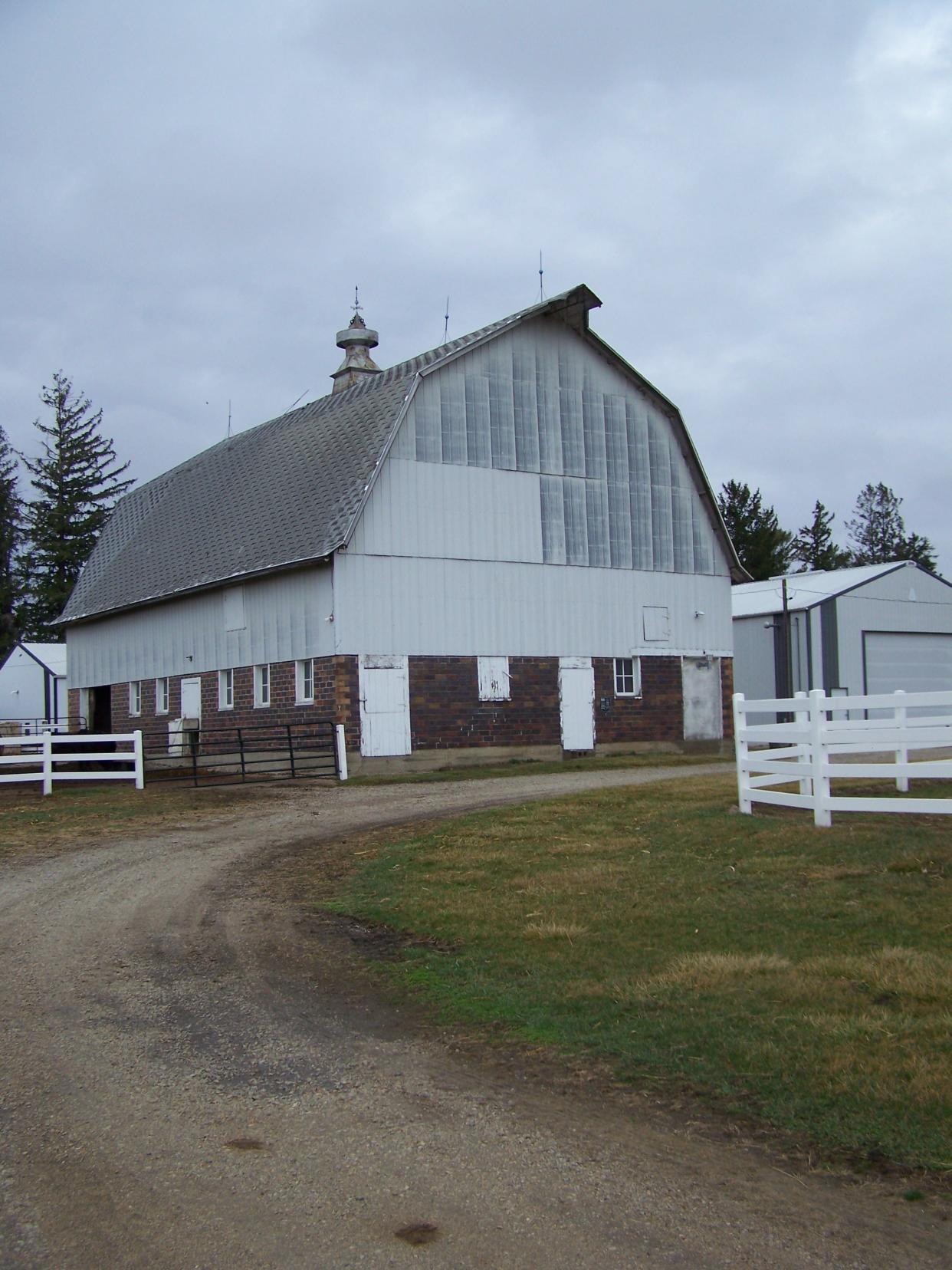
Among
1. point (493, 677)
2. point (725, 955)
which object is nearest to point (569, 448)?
point (493, 677)

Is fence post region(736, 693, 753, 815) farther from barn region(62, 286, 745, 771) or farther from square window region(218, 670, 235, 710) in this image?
square window region(218, 670, 235, 710)

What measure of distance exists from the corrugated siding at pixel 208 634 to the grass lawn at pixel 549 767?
327 cm

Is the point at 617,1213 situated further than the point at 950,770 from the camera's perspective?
No

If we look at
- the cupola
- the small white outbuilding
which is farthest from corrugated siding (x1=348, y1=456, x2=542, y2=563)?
the small white outbuilding

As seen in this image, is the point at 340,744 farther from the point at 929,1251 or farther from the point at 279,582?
the point at 929,1251

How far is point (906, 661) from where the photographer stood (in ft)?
128

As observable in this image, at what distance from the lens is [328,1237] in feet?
13.5

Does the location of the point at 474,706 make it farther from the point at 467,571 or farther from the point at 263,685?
the point at 263,685

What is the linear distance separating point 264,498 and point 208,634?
11.7 ft

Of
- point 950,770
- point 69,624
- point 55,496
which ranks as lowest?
point 950,770

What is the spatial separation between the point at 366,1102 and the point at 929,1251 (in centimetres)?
243

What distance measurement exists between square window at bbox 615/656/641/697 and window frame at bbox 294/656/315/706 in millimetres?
7687

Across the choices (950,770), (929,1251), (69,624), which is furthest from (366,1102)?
(69,624)

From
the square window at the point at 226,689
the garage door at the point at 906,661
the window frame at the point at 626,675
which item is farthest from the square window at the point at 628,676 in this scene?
the garage door at the point at 906,661
